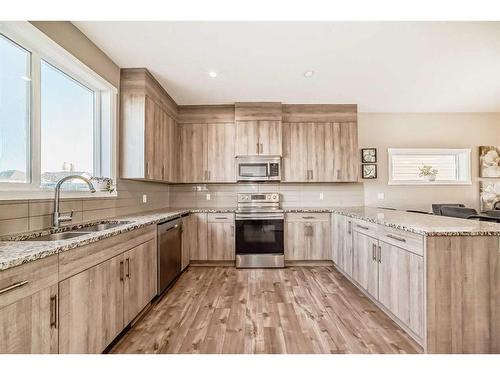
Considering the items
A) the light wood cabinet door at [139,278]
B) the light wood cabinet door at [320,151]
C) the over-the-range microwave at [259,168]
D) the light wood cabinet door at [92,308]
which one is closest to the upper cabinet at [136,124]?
the light wood cabinet door at [139,278]

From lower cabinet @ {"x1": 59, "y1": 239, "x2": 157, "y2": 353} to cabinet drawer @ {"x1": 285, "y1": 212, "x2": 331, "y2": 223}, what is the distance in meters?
2.17

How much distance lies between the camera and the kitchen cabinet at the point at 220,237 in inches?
154

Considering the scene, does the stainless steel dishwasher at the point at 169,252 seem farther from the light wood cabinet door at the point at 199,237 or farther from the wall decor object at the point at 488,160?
the wall decor object at the point at 488,160

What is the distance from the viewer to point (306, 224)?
392 centimetres

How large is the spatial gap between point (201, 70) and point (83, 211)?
1.95 meters

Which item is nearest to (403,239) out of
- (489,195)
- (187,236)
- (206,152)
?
(187,236)

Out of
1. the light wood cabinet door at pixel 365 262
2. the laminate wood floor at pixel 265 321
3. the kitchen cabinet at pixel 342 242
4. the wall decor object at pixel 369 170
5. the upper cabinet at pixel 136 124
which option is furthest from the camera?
the wall decor object at pixel 369 170

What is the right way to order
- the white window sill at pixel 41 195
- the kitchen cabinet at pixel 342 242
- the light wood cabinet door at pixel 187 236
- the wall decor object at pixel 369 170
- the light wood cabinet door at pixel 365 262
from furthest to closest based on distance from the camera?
the wall decor object at pixel 369 170 < the light wood cabinet door at pixel 187 236 < the kitchen cabinet at pixel 342 242 < the light wood cabinet door at pixel 365 262 < the white window sill at pixel 41 195

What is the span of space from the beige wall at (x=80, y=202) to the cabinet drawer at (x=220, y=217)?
0.88 meters
